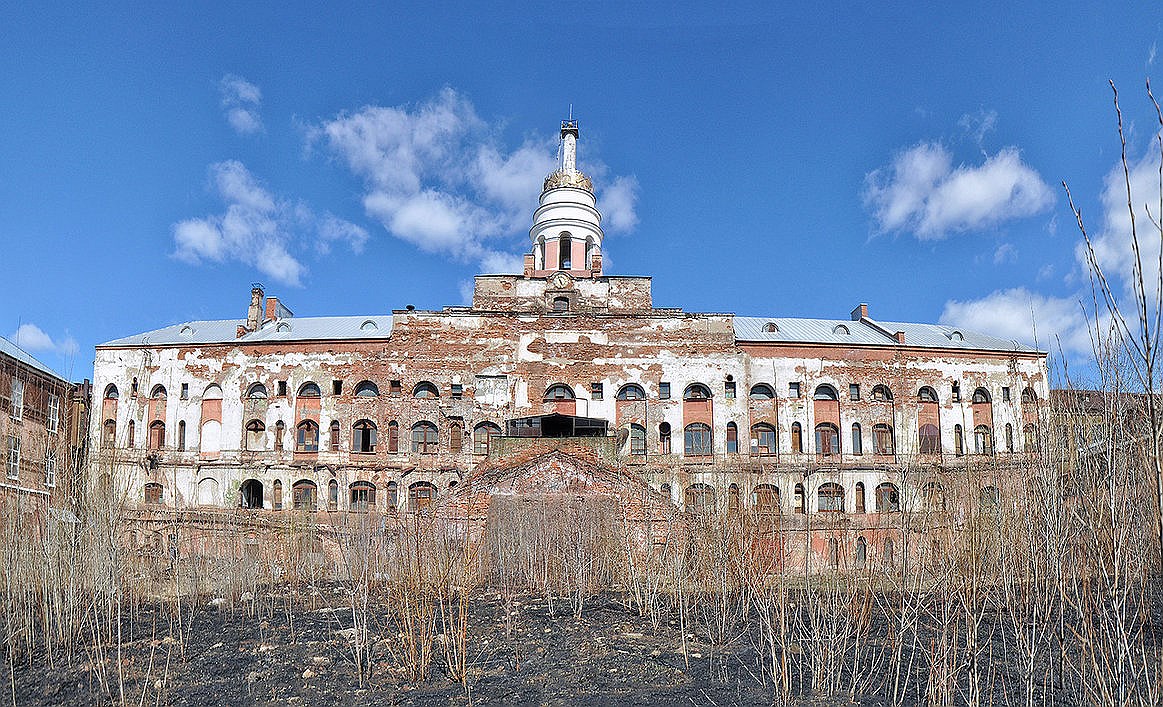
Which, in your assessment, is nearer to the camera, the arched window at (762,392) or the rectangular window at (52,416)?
the rectangular window at (52,416)

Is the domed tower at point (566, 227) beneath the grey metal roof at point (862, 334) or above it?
above

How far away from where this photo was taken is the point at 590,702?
9148 mm

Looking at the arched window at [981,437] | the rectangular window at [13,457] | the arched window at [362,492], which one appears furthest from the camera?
the arched window at [981,437]

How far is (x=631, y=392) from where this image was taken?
33.6 metres

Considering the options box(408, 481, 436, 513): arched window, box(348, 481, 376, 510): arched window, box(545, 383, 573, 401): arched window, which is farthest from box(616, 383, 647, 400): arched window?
box(348, 481, 376, 510): arched window

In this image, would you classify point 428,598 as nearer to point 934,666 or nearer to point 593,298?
point 934,666

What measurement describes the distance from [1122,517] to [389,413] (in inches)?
1126

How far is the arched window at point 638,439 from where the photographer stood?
33.1 meters

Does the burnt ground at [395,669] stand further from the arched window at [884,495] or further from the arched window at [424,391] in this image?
the arched window at [884,495]

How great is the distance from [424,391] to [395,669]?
78.3ft

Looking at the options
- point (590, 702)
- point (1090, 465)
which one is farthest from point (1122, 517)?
point (590, 702)

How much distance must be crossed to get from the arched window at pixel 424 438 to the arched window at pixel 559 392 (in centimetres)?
475

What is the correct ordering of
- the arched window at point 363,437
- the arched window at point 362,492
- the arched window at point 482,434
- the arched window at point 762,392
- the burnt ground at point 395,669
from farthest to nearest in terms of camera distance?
the arched window at point 762,392 → the arched window at point 363,437 → the arched window at point 482,434 → the arched window at point 362,492 → the burnt ground at point 395,669

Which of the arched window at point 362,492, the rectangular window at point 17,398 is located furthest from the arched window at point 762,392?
the rectangular window at point 17,398
